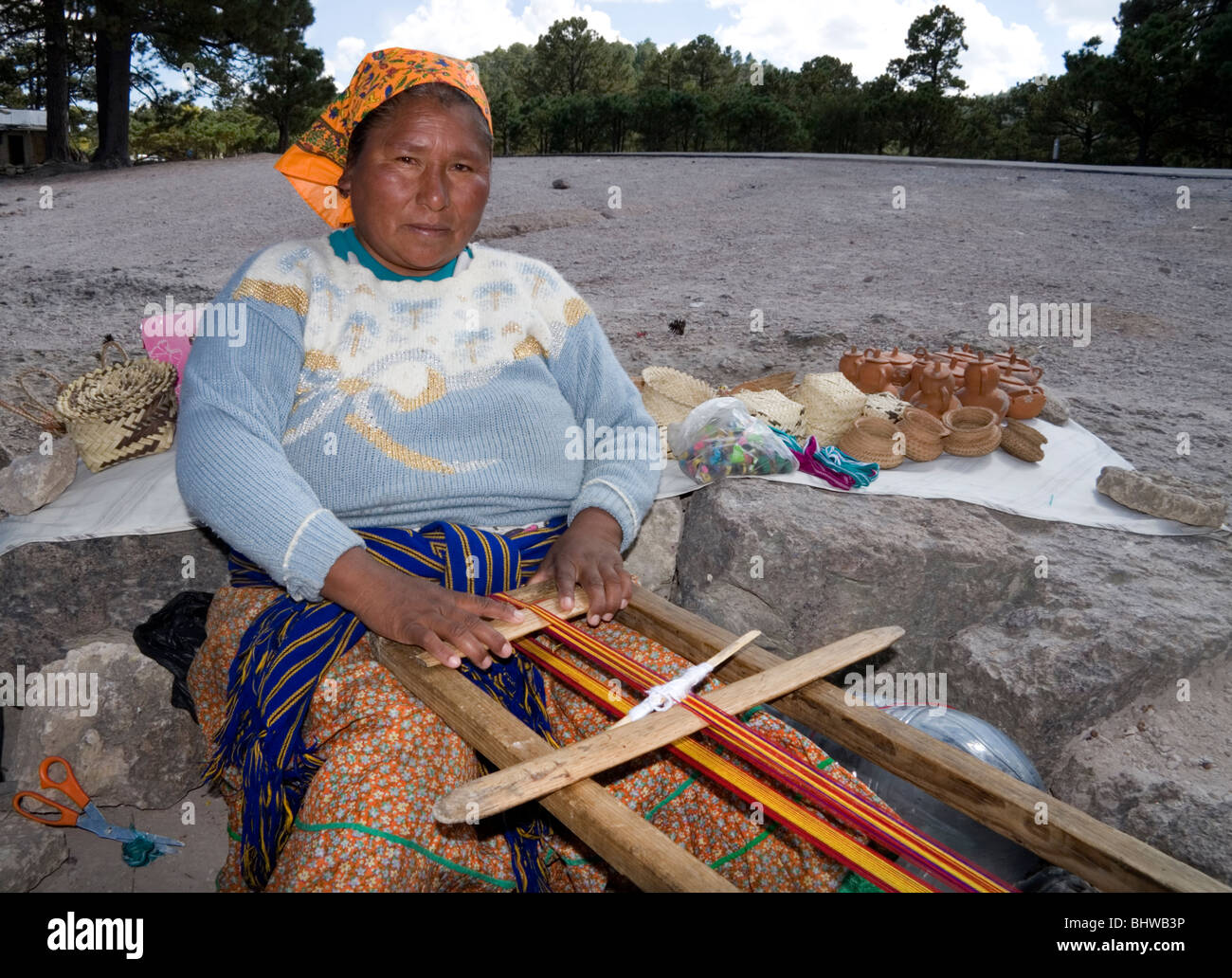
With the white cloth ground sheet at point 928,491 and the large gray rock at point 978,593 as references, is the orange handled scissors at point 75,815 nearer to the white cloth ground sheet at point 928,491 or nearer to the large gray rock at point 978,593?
the white cloth ground sheet at point 928,491

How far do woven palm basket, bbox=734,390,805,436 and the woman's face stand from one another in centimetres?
183

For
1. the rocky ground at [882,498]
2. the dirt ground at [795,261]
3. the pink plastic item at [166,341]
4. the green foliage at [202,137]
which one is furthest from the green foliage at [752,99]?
the pink plastic item at [166,341]

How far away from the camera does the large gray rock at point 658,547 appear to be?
10.6 feet

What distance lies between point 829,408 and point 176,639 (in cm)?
257

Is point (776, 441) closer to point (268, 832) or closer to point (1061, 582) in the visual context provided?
point (1061, 582)

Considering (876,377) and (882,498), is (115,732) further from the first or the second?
(876,377)

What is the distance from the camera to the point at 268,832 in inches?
63.5

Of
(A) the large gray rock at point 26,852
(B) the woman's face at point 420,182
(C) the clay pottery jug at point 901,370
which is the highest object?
(B) the woman's face at point 420,182

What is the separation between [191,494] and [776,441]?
2.16 metres

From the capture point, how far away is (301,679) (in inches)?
64.5

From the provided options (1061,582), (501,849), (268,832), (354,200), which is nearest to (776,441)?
(1061,582)

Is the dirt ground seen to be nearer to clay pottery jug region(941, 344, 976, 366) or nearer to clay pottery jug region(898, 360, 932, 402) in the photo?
clay pottery jug region(941, 344, 976, 366)

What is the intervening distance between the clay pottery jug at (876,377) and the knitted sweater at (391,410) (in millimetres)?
2133
